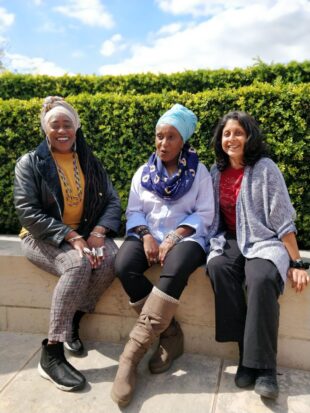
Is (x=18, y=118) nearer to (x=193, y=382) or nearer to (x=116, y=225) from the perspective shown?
(x=116, y=225)

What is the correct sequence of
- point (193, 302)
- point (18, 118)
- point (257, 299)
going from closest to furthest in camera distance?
point (257, 299) → point (193, 302) → point (18, 118)

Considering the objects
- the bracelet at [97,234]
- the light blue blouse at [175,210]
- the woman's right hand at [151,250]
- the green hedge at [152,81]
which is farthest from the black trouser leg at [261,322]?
the green hedge at [152,81]

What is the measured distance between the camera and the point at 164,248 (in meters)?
2.72

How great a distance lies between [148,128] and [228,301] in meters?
2.09

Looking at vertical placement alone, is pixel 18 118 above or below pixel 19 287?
above

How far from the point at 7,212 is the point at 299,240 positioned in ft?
10.1

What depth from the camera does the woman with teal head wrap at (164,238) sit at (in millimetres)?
2477

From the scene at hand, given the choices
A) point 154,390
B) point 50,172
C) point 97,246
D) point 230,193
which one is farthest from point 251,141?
point 154,390

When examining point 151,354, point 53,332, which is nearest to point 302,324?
point 151,354

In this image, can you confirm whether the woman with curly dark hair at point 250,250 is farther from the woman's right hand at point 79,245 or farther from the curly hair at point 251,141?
the woman's right hand at point 79,245

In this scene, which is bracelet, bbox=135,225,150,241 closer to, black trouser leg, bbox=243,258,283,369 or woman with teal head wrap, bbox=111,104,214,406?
woman with teal head wrap, bbox=111,104,214,406

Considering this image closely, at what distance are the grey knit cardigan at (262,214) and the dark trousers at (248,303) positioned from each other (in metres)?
0.09

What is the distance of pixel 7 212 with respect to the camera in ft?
14.1

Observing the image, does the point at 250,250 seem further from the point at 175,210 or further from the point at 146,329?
the point at 146,329
